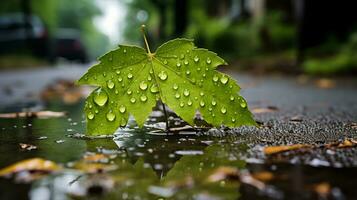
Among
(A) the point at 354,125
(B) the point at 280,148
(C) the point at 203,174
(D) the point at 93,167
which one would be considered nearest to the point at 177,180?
(C) the point at 203,174

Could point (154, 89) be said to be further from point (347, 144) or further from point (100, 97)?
point (347, 144)

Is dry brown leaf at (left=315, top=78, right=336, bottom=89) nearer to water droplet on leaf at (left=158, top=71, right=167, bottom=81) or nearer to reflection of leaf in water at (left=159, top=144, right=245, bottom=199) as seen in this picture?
water droplet on leaf at (left=158, top=71, right=167, bottom=81)

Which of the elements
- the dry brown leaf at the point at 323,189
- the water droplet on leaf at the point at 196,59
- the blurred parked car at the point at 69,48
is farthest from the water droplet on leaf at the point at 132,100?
the blurred parked car at the point at 69,48

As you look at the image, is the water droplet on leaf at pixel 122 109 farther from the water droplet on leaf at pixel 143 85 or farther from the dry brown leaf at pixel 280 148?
the dry brown leaf at pixel 280 148

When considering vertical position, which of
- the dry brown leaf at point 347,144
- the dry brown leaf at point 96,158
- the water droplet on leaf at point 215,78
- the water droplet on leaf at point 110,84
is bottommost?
the dry brown leaf at point 96,158

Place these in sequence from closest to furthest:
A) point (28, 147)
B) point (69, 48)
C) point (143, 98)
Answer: point (28, 147) → point (143, 98) → point (69, 48)
